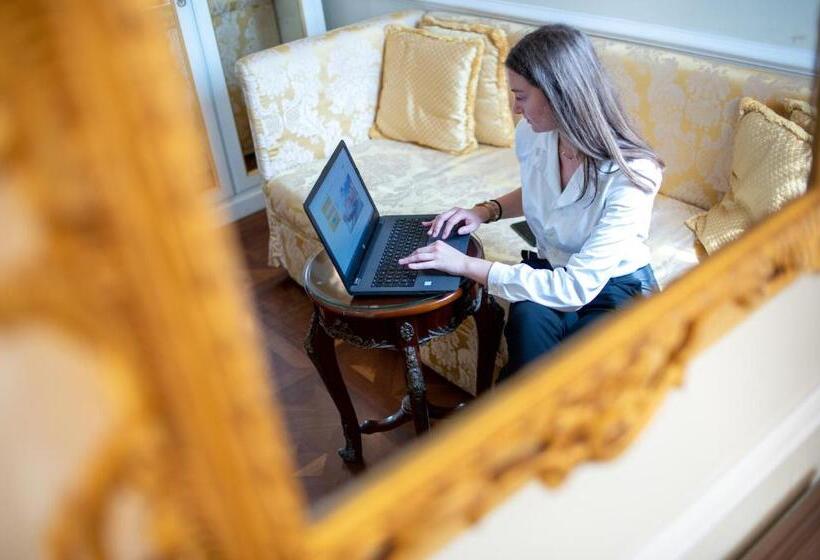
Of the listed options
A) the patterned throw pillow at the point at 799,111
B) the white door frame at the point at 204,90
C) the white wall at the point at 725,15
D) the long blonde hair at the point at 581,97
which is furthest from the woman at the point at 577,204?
the white door frame at the point at 204,90

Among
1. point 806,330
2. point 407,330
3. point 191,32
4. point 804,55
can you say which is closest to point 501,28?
point 804,55

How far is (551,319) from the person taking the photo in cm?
114

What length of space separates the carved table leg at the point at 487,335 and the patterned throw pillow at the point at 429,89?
81 centimetres

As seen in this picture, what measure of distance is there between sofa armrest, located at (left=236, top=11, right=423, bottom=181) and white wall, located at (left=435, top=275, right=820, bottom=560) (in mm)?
1395

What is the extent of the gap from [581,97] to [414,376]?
0.48 metres

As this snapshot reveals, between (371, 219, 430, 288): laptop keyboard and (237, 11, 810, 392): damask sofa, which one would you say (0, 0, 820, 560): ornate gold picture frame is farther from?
(237, 11, 810, 392): damask sofa

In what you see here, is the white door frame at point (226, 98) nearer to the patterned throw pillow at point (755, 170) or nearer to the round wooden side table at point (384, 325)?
the round wooden side table at point (384, 325)

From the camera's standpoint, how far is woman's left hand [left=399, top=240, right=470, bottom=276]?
43.8 inches

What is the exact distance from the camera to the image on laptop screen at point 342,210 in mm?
1109

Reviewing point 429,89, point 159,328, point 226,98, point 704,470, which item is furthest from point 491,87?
point 159,328

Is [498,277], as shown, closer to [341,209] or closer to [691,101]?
[341,209]

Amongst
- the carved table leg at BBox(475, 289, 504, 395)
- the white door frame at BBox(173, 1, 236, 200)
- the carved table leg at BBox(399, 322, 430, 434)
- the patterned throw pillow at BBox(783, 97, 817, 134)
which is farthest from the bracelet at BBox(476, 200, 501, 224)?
the white door frame at BBox(173, 1, 236, 200)

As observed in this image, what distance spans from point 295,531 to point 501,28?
1.69 meters

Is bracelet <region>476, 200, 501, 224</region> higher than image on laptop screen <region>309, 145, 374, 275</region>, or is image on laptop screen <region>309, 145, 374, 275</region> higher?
image on laptop screen <region>309, 145, 374, 275</region>
